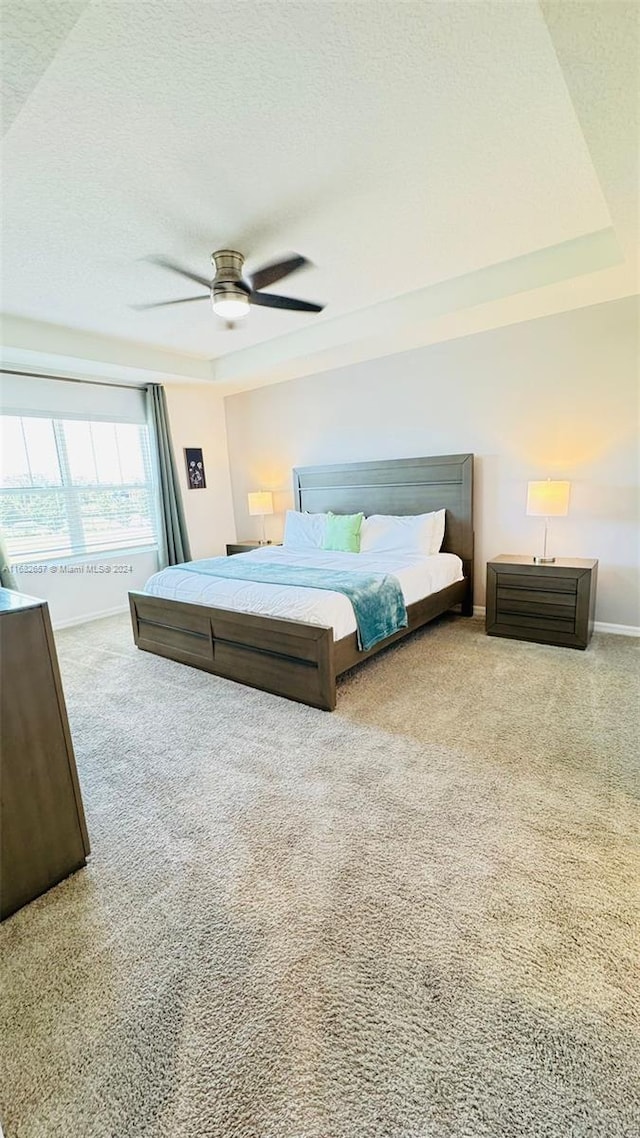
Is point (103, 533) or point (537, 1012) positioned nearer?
point (537, 1012)

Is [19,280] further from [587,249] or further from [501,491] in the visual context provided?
[501,491]

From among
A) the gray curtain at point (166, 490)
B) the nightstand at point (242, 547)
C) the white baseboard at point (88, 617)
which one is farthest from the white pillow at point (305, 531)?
the white baseboard at point (88, 617)

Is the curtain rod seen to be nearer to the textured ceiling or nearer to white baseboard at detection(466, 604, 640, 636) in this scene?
the textured ceiling

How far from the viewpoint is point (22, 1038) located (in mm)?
1142

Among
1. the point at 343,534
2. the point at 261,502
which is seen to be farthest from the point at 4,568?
the point at 343,534

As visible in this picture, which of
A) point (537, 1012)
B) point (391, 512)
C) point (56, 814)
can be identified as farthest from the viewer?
point (391, 512)

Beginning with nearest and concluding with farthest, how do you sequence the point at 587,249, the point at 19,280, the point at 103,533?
the point at 587,249 → the point at 19,280 → the point at 103,533

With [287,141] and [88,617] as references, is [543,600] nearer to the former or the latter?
[287,141]

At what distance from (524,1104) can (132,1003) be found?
95 centimetres

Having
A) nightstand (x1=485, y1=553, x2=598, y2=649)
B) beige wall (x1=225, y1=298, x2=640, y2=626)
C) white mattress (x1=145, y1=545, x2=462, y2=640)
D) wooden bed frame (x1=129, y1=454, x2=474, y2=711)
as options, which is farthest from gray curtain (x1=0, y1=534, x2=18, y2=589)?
nightstand (x1=485, y1=553, x2=598, y2=649)

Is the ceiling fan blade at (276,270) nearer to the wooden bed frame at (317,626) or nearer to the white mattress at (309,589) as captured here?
the white mattress at (309,589)

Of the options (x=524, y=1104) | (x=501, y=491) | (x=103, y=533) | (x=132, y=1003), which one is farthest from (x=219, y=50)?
(x=103, y=533)

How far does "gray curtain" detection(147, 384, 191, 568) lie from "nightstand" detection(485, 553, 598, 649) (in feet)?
11.5

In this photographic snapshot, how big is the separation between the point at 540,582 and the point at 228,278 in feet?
9.59
